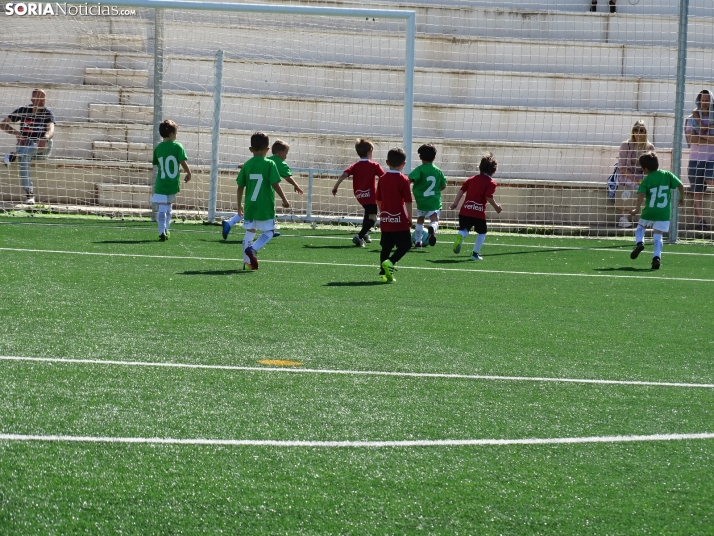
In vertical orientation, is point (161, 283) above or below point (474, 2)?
below

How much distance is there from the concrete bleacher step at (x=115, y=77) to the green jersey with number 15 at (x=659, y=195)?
896 cm

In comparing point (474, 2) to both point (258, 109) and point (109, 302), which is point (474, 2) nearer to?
point (258, 109)

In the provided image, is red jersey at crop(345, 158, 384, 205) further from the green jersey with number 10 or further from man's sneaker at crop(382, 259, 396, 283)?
man's sneaker at crop(382, 259, 396, 283)

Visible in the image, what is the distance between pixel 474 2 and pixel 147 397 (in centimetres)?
1649

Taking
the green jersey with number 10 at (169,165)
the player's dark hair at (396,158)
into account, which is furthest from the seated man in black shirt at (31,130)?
the player's dark hair at (396,158)

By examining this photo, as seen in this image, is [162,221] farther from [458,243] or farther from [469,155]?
[469,155]

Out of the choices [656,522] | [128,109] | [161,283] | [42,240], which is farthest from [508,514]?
[128,109]

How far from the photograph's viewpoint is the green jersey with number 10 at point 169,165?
39.7 feet

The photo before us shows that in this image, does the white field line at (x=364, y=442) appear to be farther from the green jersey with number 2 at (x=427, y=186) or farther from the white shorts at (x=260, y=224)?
the green jersey with number 2 at (x=427, y=186)

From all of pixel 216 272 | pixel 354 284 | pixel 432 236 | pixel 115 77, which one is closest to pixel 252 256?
pixel 216 272

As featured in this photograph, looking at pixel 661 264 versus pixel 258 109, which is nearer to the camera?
pixel 661 264

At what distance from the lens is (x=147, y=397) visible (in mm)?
4336

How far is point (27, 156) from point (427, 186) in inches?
252

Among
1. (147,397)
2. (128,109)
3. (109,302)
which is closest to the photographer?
(147,397)
